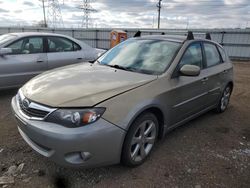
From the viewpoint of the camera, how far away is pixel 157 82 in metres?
2.96

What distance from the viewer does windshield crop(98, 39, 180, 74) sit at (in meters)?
3.29

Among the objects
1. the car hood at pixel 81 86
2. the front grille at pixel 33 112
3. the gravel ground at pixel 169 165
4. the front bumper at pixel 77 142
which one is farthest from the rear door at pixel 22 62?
the front bumper at pixel 77 142

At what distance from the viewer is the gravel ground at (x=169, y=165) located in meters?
2.61

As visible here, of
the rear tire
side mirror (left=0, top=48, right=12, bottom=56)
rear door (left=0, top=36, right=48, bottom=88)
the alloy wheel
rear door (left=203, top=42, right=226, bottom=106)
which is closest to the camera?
the alloy wheel

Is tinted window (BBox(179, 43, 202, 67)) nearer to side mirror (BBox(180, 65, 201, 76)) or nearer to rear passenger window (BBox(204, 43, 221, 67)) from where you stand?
side mirror (BBox(180, 65, 201, 76))

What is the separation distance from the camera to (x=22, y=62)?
17.4 ft

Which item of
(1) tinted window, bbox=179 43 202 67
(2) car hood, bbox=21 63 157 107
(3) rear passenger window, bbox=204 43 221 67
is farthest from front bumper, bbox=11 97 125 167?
(3) rear passenger window, bbox=204 43 221 67

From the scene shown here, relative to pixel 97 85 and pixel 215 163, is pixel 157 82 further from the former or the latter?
pixel 215 163

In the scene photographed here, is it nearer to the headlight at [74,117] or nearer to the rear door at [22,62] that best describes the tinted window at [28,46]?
the rear door at [22,62]

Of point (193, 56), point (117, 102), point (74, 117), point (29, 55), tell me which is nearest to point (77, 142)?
point (74, 117)

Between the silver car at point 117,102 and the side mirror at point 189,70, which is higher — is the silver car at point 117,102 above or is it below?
below

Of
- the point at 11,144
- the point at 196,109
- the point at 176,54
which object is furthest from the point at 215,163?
the point at 11,144

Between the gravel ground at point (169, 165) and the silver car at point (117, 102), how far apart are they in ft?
0.75

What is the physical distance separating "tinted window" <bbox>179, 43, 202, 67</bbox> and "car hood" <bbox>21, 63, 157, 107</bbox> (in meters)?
0.75
